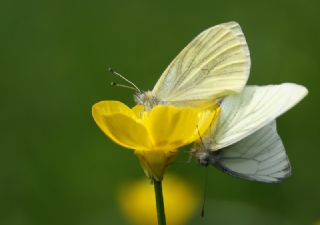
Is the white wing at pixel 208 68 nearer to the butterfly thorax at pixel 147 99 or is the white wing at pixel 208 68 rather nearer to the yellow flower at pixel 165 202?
the butterfly thorax at pixel 147 99

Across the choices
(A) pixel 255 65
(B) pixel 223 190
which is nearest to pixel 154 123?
(B) pixel 223 190

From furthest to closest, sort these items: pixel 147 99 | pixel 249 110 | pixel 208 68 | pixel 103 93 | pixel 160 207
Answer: pixel 103 93, pixel 208 68, pixel 147 99, pixel 249 110, pixel 160 207

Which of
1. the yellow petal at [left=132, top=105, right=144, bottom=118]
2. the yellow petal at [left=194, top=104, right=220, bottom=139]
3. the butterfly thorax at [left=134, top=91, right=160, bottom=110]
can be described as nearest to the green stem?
the yellow petal at [left=194, top=104, right=220, bottom=139]

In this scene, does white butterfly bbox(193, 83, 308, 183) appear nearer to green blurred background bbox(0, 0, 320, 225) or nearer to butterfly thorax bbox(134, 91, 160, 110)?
butterfly thorax bbox(134, 91, 160, 110)

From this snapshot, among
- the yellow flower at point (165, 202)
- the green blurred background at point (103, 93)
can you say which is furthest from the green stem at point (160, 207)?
the green blurred background at point (103, 93)

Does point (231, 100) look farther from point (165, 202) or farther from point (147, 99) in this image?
point (165, 202)

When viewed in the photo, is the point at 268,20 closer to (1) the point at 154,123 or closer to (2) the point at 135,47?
(2) the point at 135,47

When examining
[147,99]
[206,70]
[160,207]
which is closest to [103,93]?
[206,70]
